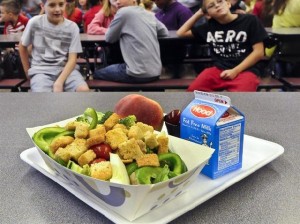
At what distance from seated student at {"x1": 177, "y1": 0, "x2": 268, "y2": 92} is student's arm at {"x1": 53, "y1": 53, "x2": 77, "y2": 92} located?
0.79 meters

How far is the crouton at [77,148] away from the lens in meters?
0.52

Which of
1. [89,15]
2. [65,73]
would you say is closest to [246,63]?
[65,73]

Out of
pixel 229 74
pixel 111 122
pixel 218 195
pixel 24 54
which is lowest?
pixel 229 74

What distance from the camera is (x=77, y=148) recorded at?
0.53 metres

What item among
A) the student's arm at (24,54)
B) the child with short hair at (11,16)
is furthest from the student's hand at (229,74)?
the child with short hair at (11,16)

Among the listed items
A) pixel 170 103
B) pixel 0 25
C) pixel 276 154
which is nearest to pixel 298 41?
pixel 170 103

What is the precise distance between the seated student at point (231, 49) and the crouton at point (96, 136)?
1635 mm

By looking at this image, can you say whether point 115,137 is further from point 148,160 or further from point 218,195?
point 218,195

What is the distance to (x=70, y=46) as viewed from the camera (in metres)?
2.37

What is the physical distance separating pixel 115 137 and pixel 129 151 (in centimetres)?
4

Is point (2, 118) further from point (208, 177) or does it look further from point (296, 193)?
point (296, 193)

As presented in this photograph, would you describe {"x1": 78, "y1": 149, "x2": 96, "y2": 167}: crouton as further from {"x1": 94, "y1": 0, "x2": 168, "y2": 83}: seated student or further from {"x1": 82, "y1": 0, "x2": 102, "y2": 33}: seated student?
{"x1": 82, "y1": 0, "x2": 102, "y2": 33}: seated student

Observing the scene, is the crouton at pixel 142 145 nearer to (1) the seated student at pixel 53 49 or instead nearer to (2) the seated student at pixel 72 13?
(1) the seated student at pixel 53 49

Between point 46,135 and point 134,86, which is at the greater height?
point 46,135
